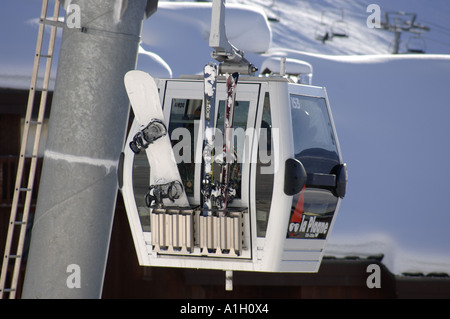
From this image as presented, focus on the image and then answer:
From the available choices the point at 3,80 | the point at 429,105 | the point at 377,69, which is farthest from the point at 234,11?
the point at 3,80

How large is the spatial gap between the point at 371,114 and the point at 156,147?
8.72 metres

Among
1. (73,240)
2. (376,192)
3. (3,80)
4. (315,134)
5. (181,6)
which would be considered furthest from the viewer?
(181,6)

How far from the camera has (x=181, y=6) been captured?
16219 mm

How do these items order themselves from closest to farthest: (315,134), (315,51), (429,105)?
1. (315,134)
2. (429,105)
3. (315,51)

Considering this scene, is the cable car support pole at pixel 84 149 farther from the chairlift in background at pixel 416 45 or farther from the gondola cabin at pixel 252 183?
the chairlift in background at pixel 416 45

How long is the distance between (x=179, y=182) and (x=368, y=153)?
816 centimetres

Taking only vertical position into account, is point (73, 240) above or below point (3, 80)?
below

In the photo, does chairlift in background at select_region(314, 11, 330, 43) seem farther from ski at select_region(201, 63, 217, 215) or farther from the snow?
ski at select_region(201, 63, 217, 215)

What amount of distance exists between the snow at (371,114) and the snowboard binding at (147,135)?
5884mm

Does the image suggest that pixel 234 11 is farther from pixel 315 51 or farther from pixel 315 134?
pixel 315 134

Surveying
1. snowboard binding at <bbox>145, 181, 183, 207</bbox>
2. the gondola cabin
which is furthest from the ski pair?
snowboard binding at <bbox>145, 181, 183, 207</bbox>

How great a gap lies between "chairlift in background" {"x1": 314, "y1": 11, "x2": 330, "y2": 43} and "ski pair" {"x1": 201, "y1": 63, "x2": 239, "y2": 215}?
14.2 meters

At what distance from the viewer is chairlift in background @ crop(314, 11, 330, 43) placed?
67.3 ft

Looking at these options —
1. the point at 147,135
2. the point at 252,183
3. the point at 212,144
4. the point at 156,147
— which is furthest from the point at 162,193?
the point at 252,183
